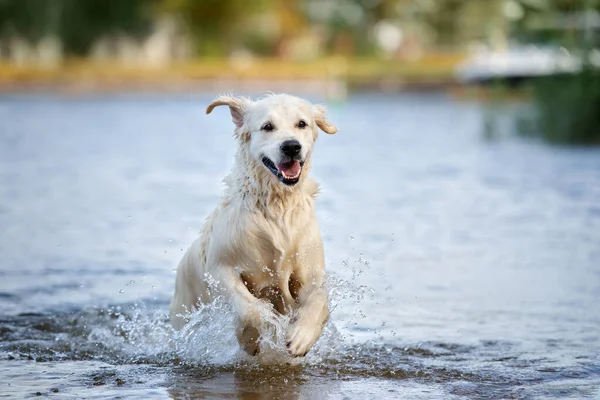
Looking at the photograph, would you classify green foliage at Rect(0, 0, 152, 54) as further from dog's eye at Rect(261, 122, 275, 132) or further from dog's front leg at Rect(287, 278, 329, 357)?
dog's front leg at Rect(287, 278, 329, 357)

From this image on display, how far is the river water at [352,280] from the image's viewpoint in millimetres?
7238

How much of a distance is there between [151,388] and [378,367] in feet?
4.94

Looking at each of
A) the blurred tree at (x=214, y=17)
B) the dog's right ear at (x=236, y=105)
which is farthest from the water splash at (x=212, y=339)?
the blurred tree at (x=214, y=17)

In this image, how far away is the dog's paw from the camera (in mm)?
6934

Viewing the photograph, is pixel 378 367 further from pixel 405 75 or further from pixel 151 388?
pixel 405 75

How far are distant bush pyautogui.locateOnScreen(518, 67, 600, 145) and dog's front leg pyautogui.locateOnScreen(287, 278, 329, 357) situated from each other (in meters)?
15.0

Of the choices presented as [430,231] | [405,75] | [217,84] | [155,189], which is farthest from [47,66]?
[430,231]

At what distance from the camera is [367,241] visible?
1250 centimetres

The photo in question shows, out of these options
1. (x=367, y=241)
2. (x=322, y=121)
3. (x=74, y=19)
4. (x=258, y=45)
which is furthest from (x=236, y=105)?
(x=258, y=45)

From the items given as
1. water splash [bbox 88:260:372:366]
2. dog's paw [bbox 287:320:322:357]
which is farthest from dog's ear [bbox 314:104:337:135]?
dog's paw [bbox 287:320:322:357]

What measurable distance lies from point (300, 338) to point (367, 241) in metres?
5.62

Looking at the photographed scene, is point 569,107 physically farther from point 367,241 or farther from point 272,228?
point 272,228

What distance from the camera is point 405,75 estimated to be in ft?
184

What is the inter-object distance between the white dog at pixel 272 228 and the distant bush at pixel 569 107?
48.9 ft
